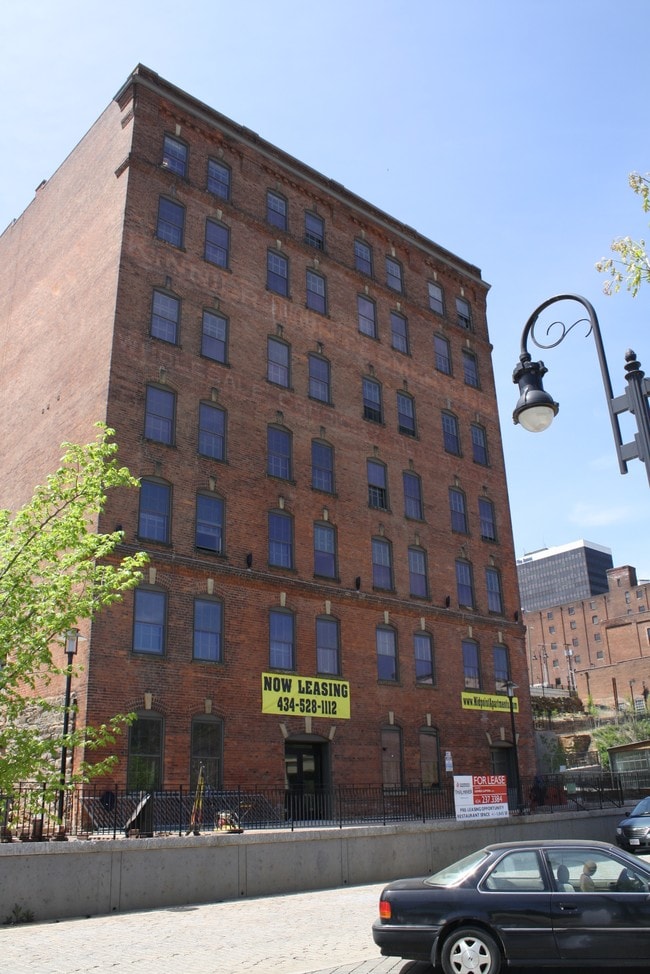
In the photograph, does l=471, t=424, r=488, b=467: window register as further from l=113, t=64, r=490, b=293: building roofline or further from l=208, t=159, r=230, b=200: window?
l=208, t=159, r=230, b=200: window

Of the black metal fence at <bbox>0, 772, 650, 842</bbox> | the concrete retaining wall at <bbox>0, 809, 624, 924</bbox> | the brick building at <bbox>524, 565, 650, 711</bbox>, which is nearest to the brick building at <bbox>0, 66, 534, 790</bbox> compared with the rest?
the black metal fence at <bbox>0, 772, 650, 842</bbox>

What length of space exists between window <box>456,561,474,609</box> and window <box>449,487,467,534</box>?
1.49m

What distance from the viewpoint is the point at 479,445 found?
3822cm

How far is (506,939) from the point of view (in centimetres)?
911

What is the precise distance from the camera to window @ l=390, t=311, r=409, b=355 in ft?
118

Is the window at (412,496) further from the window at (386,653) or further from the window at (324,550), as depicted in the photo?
the window at (386,653)

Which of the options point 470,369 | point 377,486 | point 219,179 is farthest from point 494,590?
point 219,179

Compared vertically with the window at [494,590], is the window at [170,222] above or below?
above

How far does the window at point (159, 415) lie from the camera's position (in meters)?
25.9

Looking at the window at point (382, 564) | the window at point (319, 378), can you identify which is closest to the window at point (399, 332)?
the window at point (319, 378)

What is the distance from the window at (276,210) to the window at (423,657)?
55.9 ft

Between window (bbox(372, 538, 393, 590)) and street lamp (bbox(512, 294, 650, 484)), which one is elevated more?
window (bbox(372, 538, 393, 590))

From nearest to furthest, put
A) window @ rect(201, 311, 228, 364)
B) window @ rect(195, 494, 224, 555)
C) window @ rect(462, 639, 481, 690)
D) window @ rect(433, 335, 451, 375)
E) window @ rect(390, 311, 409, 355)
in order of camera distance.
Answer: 1. window @ rect(195, 494, 224, 555)
2. window @ rect(201, 311, 228, 364)
3. window @ rect(462, 639, 481, 690)
4. window @ rect(390, 311, 409, 355)
5. window @ rect(433, 335, 451, 375)

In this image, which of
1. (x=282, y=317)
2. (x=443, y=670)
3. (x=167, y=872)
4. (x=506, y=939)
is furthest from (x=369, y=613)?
(x=506, y=939)
